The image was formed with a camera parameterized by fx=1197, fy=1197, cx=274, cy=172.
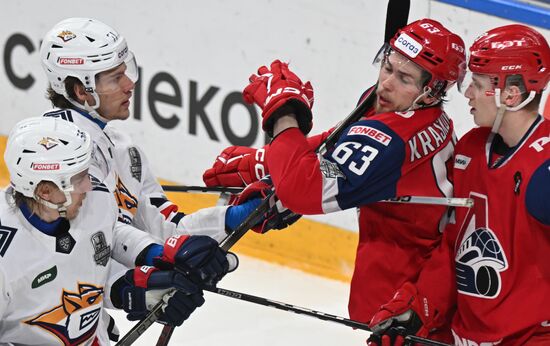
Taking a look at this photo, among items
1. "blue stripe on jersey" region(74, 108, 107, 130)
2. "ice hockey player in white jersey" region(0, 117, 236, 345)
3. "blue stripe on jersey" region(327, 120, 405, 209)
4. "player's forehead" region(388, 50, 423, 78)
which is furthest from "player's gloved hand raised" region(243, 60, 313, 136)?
"blue stripe on jersey" region(74, 108, 107, 130)

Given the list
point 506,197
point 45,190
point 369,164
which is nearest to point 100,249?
point 45,190

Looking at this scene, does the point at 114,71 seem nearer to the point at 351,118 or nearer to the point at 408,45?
the point at 351,118

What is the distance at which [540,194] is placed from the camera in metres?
2.76

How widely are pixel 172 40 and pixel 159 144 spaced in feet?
1.61

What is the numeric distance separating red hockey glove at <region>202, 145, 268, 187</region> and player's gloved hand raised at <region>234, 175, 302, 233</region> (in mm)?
75

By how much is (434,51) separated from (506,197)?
43 cm

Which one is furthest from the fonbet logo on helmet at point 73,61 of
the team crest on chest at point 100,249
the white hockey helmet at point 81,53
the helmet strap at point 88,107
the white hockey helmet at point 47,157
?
the team crest on chest at point 100,249

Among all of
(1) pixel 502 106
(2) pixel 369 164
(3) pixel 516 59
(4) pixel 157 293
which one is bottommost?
(4) pixel 157 293

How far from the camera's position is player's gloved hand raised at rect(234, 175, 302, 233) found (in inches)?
133

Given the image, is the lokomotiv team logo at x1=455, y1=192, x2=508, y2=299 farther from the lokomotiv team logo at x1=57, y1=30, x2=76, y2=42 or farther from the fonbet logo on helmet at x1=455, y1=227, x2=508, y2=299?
the lokomotiv team logo at x1=57, y1=30, x2=76, y2=42

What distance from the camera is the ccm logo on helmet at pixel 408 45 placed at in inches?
119

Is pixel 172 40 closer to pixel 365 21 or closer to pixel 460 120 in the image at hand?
pixel 365 21

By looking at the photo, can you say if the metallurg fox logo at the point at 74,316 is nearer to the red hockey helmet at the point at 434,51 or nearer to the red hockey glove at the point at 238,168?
the red hockey glove at the point at 238,168

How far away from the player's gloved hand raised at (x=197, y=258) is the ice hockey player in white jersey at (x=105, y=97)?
0.98ft
